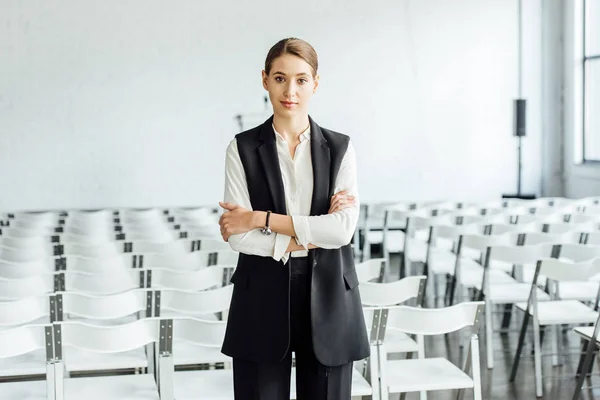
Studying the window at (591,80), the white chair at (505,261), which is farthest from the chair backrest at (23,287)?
the window at (591,80)

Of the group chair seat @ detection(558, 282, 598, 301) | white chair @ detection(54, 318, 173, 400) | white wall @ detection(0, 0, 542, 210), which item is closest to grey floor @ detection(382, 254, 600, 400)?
chair seat @ detection(558, 282, 598, 301)

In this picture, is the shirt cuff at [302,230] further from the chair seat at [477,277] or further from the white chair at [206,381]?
the chair seat at [477,277]

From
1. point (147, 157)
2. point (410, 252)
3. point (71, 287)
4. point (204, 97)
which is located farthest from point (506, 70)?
point (71, 287)

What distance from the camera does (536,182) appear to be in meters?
13.1

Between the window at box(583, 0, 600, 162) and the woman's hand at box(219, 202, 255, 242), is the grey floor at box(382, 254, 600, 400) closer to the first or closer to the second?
the woman's hand at box(219, 202, 255, 242)

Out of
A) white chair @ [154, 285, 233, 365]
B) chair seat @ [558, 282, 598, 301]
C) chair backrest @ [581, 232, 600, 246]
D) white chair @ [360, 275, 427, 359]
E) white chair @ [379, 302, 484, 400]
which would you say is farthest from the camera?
chair backrest @ [581, 232, 600, 246]

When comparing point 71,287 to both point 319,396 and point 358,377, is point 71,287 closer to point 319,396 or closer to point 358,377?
point 358,377

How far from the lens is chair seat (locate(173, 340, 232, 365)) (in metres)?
3.97

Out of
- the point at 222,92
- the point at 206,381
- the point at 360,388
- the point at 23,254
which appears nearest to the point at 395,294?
the point at 360,388

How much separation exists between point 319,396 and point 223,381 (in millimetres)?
1560

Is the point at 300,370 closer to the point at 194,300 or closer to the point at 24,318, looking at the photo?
the point at 194,300

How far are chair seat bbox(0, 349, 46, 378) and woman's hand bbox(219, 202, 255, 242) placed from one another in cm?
209

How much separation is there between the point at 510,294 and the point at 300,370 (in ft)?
11.8

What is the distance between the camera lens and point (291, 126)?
220 cm
